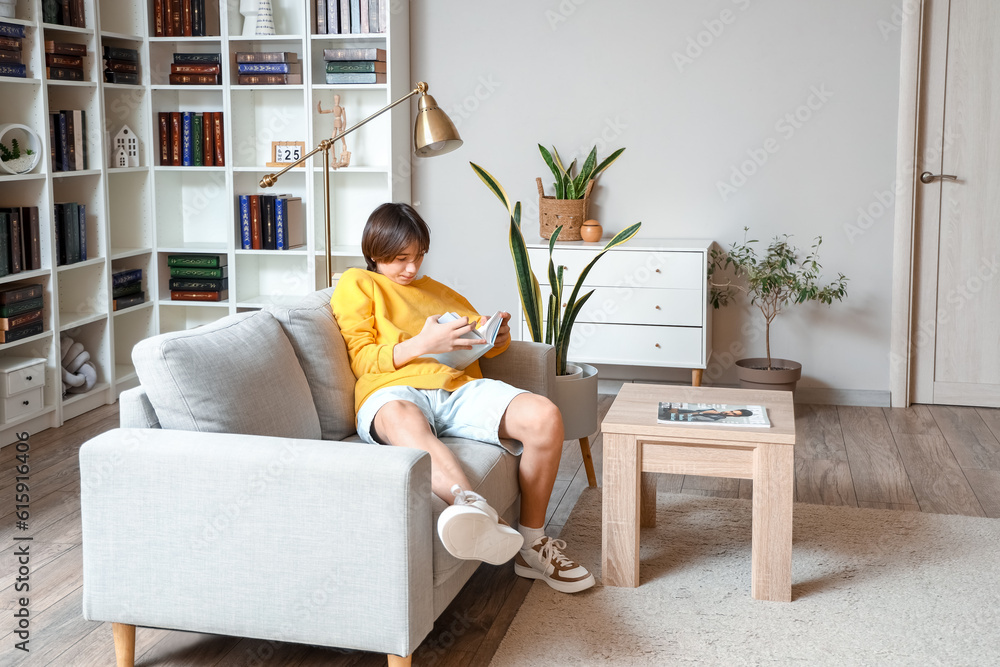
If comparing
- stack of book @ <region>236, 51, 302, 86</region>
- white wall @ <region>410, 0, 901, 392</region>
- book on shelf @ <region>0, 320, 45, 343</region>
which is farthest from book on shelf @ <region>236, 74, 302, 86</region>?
book on shelf @ <region>0, 320, 45, 343</region>

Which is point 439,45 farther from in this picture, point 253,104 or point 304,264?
point 304,264

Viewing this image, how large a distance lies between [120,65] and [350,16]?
1041mm

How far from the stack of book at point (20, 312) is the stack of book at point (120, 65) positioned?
1.05 m

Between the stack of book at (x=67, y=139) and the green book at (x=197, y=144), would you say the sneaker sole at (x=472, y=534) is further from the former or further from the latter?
the green book at (x=197, y=144)

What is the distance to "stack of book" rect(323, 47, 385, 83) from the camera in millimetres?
4293

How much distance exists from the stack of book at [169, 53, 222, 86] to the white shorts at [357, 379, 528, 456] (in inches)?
103

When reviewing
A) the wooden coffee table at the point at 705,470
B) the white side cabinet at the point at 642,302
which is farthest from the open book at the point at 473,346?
the white side cabinet at the point at 642,302

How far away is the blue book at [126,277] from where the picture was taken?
4.36 m

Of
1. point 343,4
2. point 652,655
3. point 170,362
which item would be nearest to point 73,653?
point 170,362

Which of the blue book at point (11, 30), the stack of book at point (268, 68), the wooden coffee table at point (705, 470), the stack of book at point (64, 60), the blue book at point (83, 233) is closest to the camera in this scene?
the wooden coffee table at point (705, 470)

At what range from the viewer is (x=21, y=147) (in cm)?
368

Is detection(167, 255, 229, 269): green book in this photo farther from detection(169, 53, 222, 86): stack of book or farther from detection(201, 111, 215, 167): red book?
detection(169, 53, 222, 86): stack of book

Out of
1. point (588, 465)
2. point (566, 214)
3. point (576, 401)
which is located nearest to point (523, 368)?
point (576, 401)

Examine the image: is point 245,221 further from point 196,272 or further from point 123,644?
point 123,644
